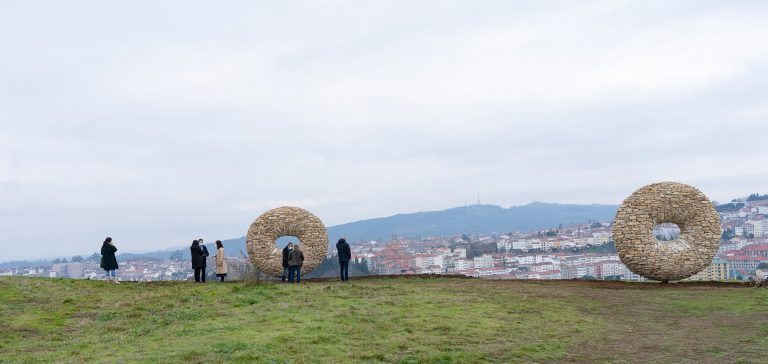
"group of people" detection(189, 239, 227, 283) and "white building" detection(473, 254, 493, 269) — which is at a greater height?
"group of people" detection(189, 239, 227, 283)

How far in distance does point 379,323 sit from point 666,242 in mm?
13806

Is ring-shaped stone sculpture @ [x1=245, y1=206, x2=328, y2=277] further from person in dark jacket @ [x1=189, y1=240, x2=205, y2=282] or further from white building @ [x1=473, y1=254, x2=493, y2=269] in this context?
white building @ [x1=473, y1=254, x2=493, y2=269]

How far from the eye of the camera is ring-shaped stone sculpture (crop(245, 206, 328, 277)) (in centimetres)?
2588

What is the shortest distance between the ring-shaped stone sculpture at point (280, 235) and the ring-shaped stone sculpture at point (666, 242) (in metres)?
11.0

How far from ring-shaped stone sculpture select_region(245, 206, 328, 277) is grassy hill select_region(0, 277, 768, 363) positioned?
16.0ft

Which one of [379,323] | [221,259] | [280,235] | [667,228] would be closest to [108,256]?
[221,259]

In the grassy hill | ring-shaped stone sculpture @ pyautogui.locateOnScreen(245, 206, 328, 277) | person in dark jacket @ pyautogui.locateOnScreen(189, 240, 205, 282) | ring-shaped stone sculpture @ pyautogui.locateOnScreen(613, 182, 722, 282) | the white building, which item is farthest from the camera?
the white building

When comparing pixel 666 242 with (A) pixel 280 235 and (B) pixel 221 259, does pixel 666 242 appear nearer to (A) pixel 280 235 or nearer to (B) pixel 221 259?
(A) pixel 280 235

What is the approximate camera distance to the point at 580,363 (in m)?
11.7

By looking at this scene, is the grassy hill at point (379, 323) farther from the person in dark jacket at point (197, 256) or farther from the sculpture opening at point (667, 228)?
the sculpture opening at point (667, 228)

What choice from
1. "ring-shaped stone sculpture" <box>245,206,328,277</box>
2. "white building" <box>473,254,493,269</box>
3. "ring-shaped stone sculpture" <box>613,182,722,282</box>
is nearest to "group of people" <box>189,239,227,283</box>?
"ring-shaped stone sculpture" <box>245,206,328,277</box>

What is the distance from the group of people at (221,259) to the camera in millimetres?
23875

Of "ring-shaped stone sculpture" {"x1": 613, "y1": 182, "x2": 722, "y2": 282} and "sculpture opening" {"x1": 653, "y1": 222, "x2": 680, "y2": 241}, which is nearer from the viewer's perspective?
"ring-shaped stone sculpture" {"x1": 613, "y1": 182, "x2": 722, "y2": 282}

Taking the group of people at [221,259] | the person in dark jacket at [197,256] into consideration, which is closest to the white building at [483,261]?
the group of people at [221,259]
